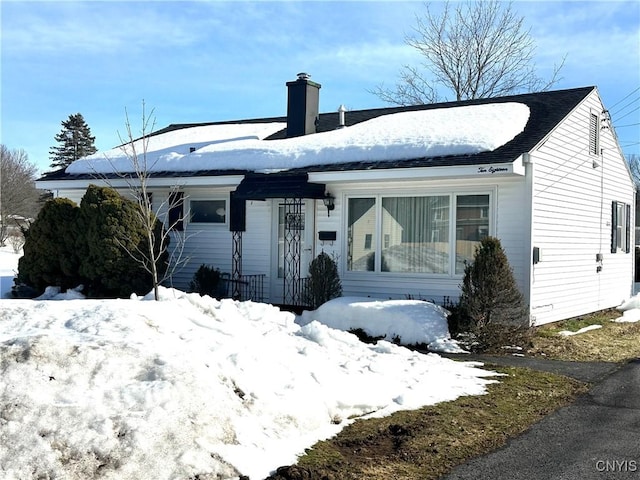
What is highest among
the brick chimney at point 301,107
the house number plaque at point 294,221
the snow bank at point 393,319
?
the brick chimney at point 301,107

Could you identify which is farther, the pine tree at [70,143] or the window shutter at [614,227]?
the pine tree at [70,143]

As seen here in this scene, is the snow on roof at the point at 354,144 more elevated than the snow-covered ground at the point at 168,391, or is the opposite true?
the snow on roof at the point at 354,144

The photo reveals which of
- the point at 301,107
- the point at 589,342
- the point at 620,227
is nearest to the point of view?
the point at 589,342

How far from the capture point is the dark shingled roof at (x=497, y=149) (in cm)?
1161

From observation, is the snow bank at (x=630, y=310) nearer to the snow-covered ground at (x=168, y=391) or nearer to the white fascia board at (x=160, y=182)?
the snow-covered ground at (x=168, y=391)

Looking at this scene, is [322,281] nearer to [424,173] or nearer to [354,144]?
[424,173]

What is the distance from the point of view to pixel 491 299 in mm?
10555

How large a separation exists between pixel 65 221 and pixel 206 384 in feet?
30.0

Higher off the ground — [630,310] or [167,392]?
[167,392]

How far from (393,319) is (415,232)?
89.2 inches

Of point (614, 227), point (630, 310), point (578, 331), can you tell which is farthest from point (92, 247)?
point (630, 310)

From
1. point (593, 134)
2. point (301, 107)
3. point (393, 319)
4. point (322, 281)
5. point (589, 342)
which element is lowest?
point (589, 342)

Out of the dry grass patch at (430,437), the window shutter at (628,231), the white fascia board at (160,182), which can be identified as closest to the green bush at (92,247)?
the white fascia board at (160,182)

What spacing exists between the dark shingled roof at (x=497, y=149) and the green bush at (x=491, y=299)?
5.53 ft
